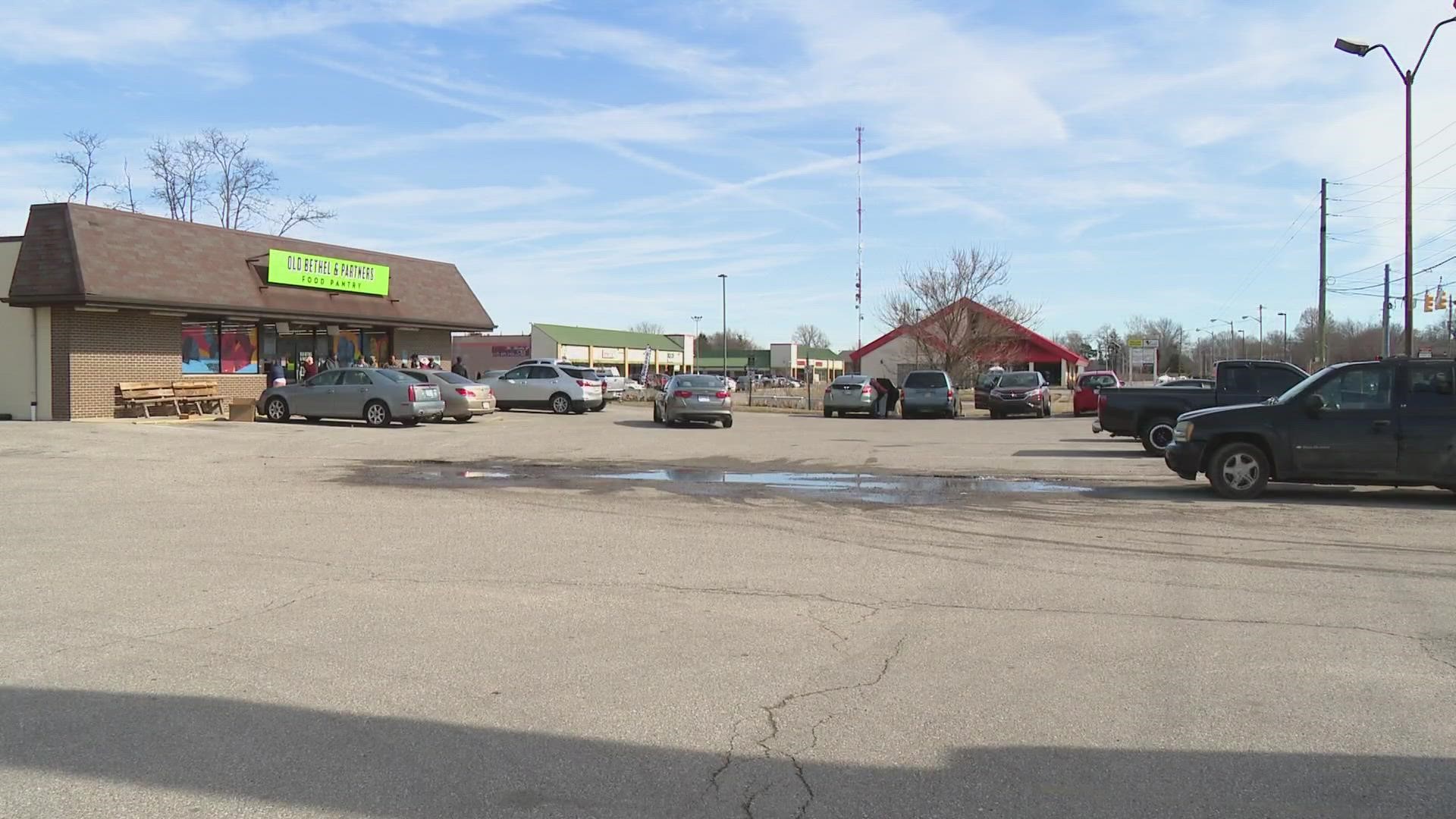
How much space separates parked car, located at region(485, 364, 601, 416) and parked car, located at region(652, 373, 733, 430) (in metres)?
6.65

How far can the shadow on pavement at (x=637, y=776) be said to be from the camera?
159 inches

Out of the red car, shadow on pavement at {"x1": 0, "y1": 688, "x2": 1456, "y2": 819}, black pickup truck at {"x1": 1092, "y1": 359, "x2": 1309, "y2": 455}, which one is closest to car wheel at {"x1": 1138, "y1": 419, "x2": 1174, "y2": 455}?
black pickup truck at {"x1": 1092, "y1": 359, "x2": 1309, "y2": 455}

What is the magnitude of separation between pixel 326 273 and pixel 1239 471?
1014 inches

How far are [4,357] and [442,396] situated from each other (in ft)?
33.6

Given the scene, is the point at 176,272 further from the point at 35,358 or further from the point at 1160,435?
the point at 1160,435

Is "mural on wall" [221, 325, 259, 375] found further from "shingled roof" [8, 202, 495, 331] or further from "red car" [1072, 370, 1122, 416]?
"red car" [1072, 370, 1122, 416]

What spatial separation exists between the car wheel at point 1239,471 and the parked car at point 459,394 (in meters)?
18.2

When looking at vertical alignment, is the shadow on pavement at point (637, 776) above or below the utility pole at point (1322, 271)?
below

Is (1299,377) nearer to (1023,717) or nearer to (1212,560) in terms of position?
(1212,560)

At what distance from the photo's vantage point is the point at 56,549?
905 cm

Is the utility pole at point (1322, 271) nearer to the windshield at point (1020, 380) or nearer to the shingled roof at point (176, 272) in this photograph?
the windshield at point (1020, 380)

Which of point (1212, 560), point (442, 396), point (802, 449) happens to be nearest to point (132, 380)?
point (442, 396)

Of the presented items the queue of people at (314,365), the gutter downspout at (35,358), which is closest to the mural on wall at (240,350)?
the queue of people at (314,365)

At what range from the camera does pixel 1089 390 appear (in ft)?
114
